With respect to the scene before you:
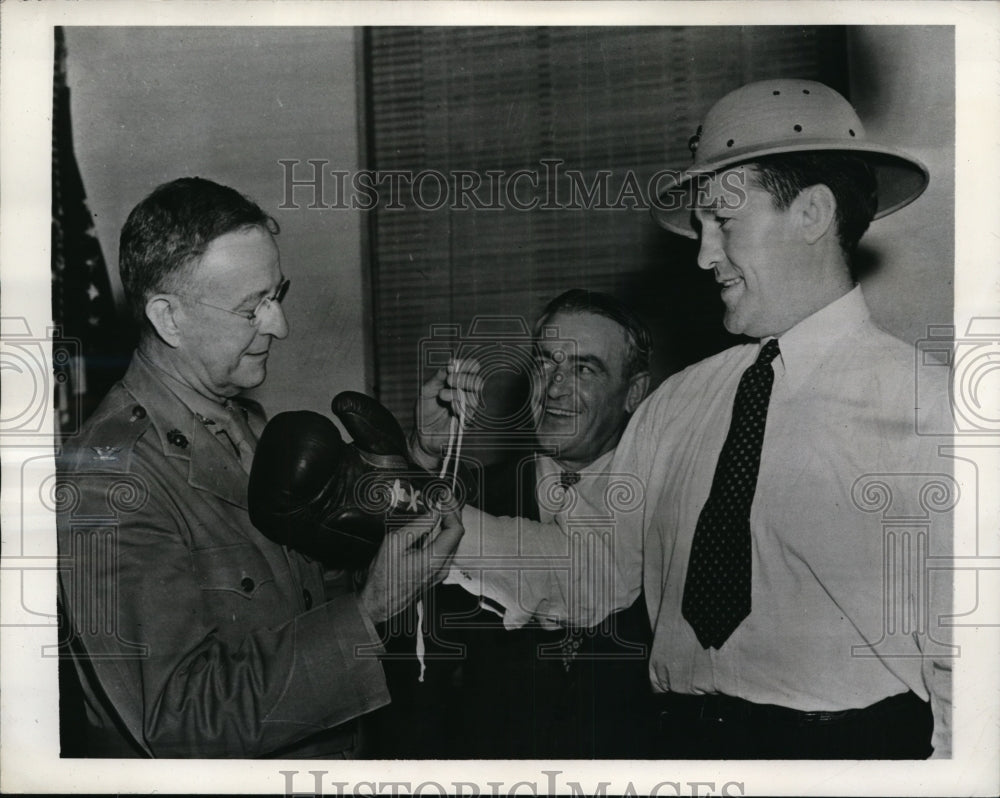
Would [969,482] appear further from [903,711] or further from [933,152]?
[933,152]

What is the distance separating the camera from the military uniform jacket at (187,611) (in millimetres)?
3152

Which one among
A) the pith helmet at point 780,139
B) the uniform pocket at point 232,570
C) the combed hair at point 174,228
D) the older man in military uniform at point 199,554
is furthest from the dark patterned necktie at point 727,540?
the combed hair at point 174,228

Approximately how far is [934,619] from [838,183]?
132 cm

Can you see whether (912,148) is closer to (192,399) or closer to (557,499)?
(557,499)

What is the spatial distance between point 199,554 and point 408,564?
599 mm

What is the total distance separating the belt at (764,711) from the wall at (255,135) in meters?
1.38

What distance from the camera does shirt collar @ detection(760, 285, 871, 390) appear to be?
3223mm

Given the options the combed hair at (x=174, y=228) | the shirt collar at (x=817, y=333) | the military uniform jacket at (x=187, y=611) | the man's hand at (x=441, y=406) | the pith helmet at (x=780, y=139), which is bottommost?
the military uniform jacket at (x=187, y=611)

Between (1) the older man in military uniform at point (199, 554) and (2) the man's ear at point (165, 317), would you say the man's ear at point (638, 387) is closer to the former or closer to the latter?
(1) the older man in military uniform at point (199, 554)

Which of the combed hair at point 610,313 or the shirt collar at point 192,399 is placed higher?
the combed hair at point 610,313

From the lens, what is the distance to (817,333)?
10.6 feet

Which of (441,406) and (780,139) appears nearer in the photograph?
(780,139)

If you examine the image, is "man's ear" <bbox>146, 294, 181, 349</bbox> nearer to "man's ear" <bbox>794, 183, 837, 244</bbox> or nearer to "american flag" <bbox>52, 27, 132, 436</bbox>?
"american flag" <bbox>52, 27, 132, 436</bbox>

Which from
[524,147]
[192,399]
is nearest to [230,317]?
[192,399]
